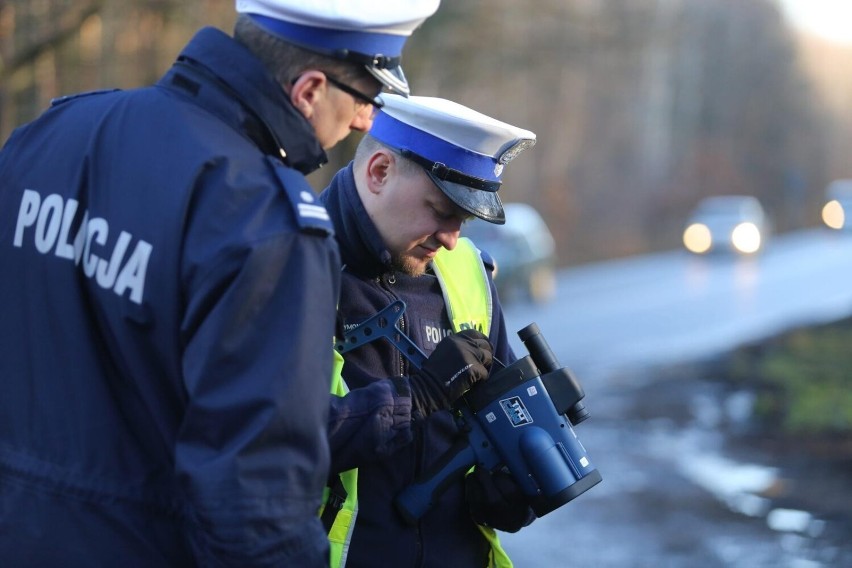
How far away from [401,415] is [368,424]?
8cm

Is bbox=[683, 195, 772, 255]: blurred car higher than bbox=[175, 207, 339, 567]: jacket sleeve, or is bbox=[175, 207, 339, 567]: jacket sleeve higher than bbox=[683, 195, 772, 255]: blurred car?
bbox=[175, 207, 339, 567]: jacket sleeve

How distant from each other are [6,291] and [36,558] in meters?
0.43

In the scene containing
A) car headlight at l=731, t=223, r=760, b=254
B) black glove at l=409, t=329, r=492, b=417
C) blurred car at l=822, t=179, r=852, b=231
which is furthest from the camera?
blurred car at l=822, t=179, r=852, b=231

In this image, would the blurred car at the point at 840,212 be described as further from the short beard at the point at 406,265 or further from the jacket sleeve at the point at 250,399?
the jacket sleeve at the point at 250,399

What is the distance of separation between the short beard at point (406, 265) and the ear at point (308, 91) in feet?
2.83

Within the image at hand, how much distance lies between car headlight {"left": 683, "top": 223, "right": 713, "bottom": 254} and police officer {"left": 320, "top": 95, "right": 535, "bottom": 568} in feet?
104

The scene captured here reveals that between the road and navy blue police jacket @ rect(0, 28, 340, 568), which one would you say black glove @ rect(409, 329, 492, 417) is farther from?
the road

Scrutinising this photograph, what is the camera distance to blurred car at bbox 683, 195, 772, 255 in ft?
109

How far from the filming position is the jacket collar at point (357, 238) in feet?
9.18

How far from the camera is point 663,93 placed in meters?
50.8

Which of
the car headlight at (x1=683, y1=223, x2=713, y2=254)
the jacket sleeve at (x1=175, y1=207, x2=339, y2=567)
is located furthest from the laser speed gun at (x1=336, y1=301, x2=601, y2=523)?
the car headlight at (x1=683, y1=223, x2=713, y2=254)

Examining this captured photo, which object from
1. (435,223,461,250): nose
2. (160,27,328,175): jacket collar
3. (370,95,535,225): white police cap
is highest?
(160,27,328,175): jacket collar

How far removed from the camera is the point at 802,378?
429 inches

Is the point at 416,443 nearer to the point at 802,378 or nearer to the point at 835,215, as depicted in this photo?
the point at 802,378
